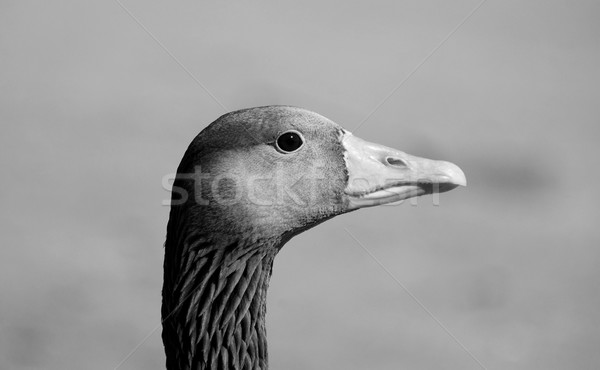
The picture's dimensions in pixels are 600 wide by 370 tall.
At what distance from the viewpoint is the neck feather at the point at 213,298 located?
3.71m

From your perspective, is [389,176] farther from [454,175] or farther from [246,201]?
[246,201]

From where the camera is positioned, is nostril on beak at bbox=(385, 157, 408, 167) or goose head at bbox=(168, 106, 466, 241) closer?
goose head at bbox=(168, 106, 466, 241)

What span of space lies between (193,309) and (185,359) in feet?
0.73

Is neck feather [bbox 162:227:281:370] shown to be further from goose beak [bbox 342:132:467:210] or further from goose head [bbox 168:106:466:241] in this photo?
goose beak [bbox 342:132:467:210]

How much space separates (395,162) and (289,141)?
1.52ft

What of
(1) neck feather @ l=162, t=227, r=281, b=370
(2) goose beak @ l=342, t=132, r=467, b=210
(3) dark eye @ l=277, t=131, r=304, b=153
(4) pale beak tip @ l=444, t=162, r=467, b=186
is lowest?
(1) neck feather @ l=162, t=227, r=281, b=370

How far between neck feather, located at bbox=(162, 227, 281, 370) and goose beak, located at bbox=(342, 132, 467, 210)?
1.40ft

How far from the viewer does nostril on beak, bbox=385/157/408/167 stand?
3786mm

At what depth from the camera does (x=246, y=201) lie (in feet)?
12.1

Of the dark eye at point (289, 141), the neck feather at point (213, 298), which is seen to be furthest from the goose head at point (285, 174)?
the neck feather at point (213, 298)

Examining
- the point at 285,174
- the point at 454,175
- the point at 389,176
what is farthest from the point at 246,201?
the point at 454,175

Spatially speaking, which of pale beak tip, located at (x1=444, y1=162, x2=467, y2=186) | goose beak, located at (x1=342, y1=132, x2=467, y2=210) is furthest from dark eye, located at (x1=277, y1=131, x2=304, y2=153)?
pale beak tip, located at (x1=444, y1=162, x2=467, y2=186)

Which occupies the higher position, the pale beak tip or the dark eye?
the dark eye

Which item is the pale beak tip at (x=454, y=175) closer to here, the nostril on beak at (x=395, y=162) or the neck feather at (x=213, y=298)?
the nostril on beak at (x=395, y=162)
